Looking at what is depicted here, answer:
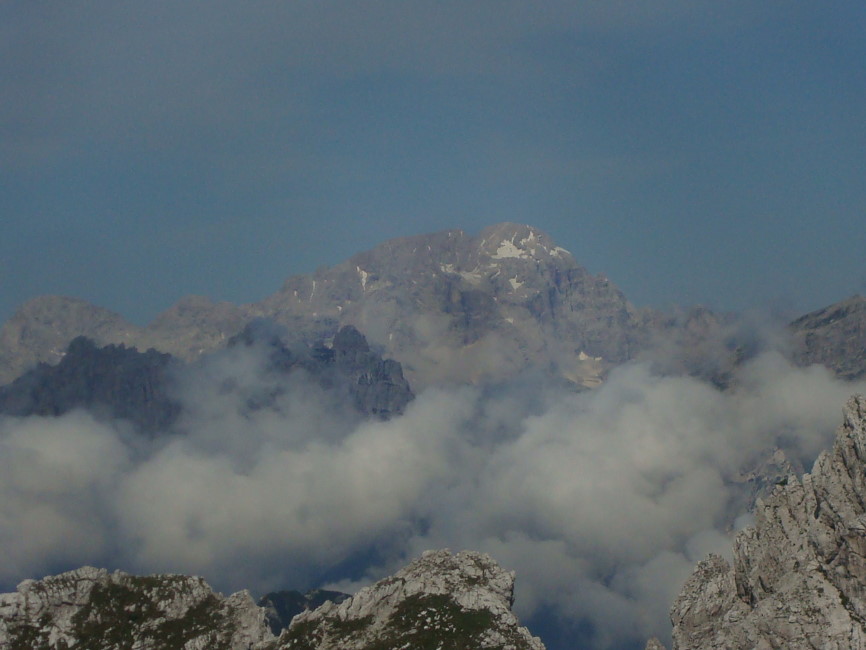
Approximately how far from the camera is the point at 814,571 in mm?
178250

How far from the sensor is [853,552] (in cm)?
17525

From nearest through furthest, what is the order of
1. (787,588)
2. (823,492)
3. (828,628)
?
(828,628) < (787,588) < (823,492)

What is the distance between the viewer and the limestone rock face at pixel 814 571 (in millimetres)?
170250

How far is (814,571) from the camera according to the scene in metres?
178

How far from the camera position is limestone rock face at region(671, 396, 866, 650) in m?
170

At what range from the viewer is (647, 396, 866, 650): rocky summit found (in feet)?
559

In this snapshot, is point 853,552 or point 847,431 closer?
point 853,552

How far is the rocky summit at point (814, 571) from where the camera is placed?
6703 inches

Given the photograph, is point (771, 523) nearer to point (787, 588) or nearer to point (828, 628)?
point (787, 588)

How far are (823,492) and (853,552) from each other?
20.3 meters

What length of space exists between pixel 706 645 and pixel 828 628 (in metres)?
30.9

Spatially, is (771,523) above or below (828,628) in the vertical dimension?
above

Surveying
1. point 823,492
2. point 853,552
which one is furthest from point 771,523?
point 853,552

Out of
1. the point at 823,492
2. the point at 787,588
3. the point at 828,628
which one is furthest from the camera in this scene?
the point at 823,492
